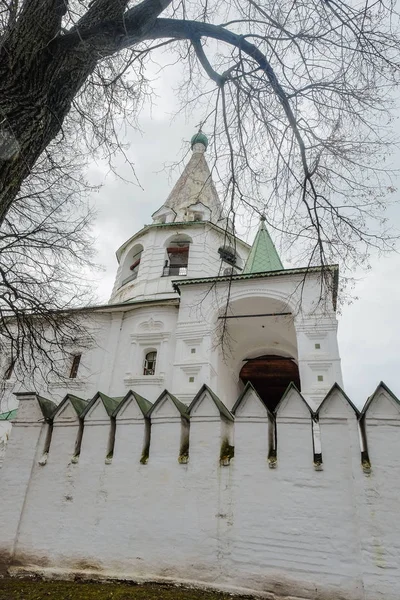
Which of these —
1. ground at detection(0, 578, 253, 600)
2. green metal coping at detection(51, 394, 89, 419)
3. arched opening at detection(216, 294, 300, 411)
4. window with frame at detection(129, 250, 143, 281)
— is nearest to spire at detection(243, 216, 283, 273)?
arched opening at detection(216, 294, 300, 411)

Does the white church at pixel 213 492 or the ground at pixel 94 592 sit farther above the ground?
the white church at pixel 213 492

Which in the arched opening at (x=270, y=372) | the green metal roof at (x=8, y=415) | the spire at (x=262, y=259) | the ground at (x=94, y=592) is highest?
the spire at (x=262, y=259)

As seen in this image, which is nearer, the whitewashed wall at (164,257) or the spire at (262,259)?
the spire at (262,259)

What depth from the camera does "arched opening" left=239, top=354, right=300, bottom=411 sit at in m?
15.8

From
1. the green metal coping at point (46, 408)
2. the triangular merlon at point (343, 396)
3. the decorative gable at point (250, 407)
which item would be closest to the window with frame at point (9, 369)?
the green metal coping at point (46, 408)

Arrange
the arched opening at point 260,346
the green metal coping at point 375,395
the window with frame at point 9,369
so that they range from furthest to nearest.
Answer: the arched opening at point 260,346 → the window with frame at point 9,369 → the green metal coping at point 375,395

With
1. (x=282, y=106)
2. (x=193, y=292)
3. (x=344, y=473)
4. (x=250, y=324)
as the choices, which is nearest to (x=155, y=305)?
(x=193, y=292)

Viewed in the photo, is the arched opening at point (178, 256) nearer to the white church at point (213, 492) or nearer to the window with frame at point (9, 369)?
the window with frame at point (9, 369)

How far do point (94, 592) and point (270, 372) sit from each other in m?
13.4

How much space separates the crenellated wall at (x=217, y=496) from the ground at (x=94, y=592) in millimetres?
144

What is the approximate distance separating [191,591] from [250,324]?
11.5 meters

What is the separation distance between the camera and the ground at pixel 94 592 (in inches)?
122

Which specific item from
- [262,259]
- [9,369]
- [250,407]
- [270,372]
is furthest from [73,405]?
[262,259]

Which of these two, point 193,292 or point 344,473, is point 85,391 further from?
point 344,473
